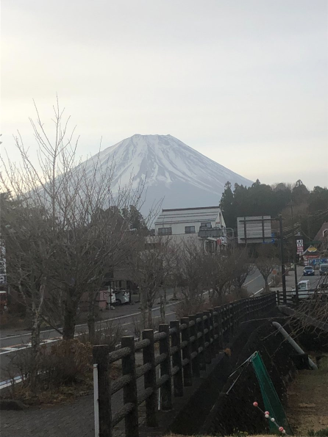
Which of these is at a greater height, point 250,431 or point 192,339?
point 192,339

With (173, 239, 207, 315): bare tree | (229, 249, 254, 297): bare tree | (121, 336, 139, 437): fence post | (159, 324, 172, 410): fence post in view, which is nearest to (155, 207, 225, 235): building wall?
(229, 249, 254, 297): bare tree

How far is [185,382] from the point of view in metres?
8.77

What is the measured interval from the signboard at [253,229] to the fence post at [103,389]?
37.3m

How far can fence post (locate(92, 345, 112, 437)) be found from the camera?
474cm

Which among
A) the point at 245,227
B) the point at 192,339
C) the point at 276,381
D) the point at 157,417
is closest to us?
the point at 157,417

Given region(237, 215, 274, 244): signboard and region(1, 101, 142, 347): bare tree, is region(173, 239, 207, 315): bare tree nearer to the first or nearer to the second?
region(237, 215, 274, 244): signboard

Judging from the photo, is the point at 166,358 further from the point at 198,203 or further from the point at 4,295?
the point at 198,203

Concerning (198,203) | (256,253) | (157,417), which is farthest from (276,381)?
(198,203)

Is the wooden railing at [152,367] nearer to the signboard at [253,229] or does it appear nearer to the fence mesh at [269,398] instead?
the fence mesh at [269,398]

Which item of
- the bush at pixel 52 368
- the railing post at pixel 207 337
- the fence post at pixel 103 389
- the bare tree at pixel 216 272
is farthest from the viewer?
the bare tree at pixel 216 272

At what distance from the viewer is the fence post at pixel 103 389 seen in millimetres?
4738

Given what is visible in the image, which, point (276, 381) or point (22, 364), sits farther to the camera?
point (276, 381)

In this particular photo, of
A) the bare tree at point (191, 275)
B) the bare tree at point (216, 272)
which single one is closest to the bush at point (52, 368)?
the bare tree at point (191, 275)

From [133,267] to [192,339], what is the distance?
12.9m
